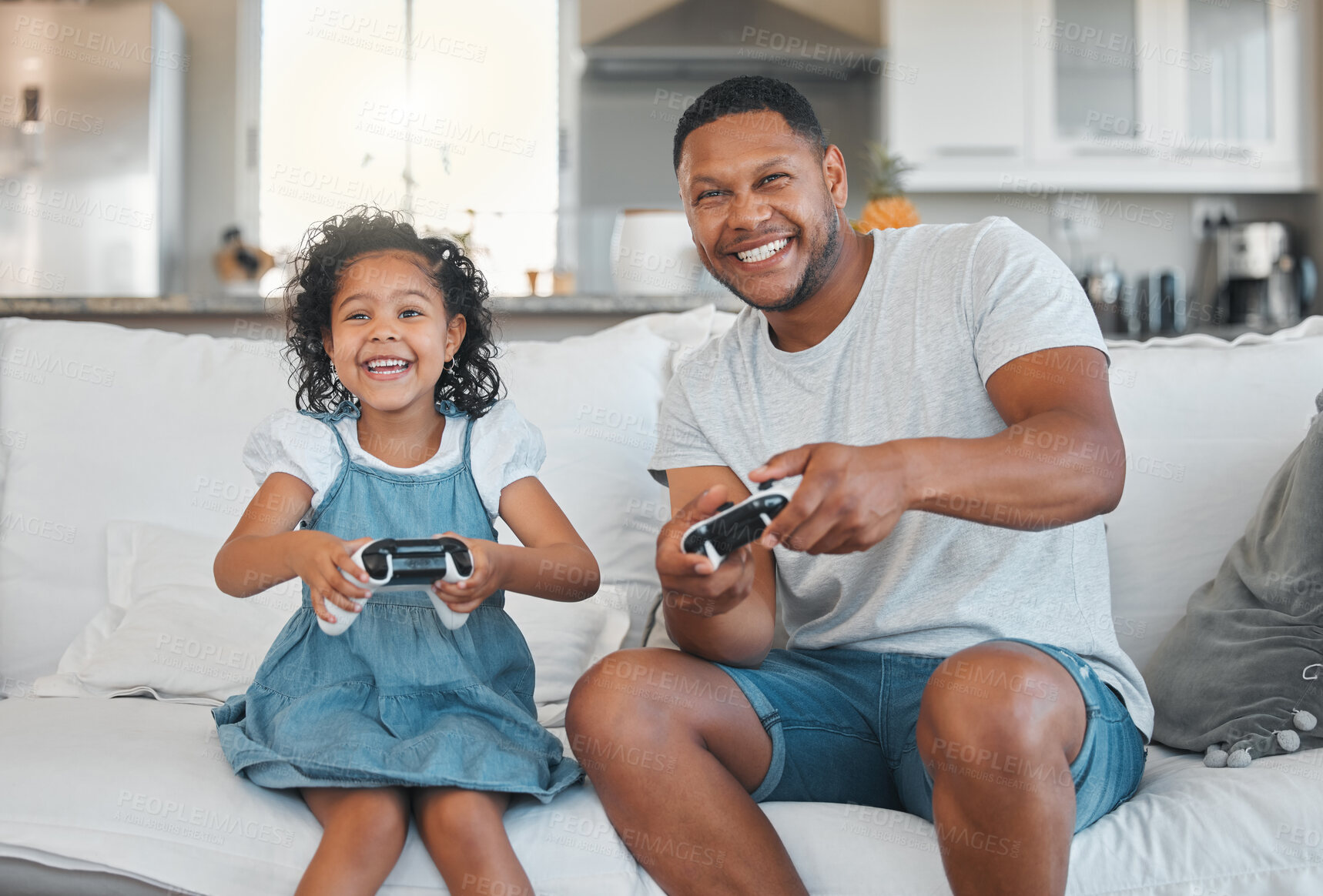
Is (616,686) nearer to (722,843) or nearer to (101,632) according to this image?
(722,843)

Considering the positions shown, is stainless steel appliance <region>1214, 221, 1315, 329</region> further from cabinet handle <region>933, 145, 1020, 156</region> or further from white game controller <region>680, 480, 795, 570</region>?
white game controller <region>680, 480, 795, 570</region>

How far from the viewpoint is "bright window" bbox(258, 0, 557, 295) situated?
4383 millimetres

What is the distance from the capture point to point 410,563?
93 centimetres

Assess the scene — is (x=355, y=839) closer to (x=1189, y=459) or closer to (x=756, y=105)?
(x=756, y=105)

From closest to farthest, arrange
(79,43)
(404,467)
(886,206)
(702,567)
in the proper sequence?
1. (702,567)
2. (404,467)
3. (886,206)
4. (79,43)

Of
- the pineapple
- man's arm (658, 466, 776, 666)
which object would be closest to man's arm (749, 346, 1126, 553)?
man's arm (658, 466, 776, 666)

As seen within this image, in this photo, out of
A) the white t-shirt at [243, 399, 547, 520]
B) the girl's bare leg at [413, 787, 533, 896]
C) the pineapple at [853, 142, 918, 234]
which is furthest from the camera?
the pineapple at [853, 142, 918, 234]

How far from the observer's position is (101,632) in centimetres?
→ 140

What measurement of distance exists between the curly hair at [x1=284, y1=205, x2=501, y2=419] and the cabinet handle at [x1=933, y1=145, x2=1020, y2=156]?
2850mm

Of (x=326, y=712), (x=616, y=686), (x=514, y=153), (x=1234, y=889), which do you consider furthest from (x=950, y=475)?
(x=514, y=153)

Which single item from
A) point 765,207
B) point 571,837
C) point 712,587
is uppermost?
point 765,207

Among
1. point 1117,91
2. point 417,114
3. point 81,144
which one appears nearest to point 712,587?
point 1117,91

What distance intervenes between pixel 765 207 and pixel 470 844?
0.72 metres

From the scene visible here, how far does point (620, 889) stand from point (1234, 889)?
0.55 m
